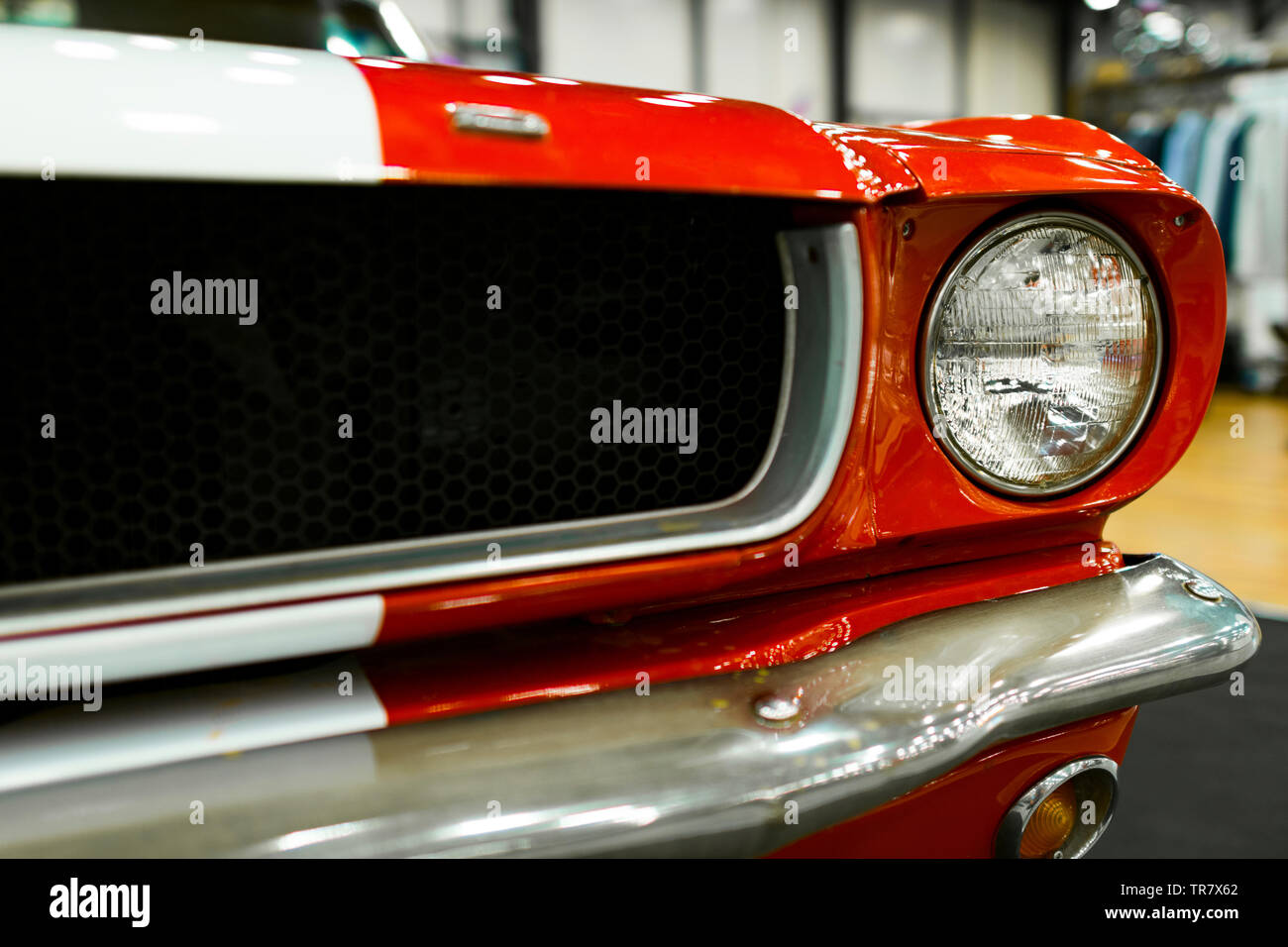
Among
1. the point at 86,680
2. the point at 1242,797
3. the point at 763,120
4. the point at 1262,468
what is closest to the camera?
the point at 86,680

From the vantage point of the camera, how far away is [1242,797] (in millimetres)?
1574

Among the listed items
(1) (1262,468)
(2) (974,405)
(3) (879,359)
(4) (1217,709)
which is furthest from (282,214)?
(1) (1262,468)

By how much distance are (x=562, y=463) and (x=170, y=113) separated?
1.24ft

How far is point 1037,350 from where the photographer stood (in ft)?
2.85

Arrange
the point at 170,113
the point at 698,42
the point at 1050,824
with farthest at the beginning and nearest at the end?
1. the point at 698,42
2. the point at 1050,824
3. the point at 170,113

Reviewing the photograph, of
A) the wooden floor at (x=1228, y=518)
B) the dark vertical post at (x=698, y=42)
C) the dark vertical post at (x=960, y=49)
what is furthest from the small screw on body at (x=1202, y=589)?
the dark vertical post at (x=960, y=49)

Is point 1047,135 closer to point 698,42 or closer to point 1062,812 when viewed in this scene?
point 1062,812

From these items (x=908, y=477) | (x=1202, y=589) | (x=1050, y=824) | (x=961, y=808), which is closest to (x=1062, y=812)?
(x=1050, y=824)

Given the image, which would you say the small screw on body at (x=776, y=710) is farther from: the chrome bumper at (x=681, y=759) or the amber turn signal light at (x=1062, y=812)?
the amber turn signal light at (x=1062, y=812)

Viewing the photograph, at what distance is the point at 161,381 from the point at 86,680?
21 centimetres

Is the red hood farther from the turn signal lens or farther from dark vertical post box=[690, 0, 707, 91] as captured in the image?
dark vertical post box=[690, 0, 707, 91]

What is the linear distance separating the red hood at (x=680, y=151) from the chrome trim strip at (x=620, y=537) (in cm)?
7

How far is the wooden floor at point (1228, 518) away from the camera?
2688mm
